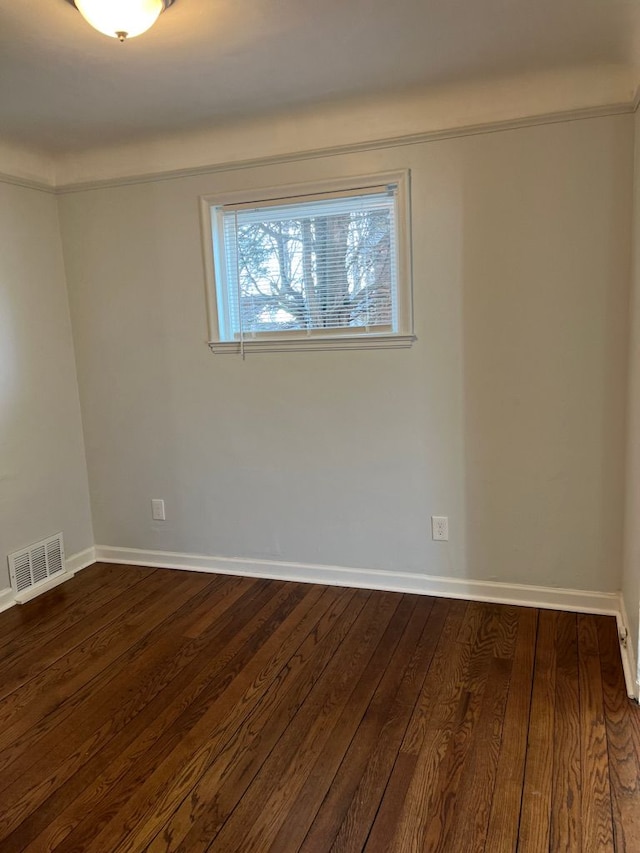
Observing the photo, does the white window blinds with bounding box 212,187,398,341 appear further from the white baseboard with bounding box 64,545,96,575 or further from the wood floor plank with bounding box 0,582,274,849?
the white baseboard with bounding box 64,545,96,575

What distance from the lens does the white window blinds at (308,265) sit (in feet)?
9.61

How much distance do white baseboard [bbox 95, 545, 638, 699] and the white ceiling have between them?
224cm

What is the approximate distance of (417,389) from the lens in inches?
115

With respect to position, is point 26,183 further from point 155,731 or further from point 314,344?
point 155,731

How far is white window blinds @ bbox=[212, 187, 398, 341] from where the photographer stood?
2.93 meters

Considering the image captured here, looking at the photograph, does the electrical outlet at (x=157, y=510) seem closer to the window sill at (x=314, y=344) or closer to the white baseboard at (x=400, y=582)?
the white baseboard at (x=400, y=582)

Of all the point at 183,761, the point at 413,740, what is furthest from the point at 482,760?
the point at 183,761

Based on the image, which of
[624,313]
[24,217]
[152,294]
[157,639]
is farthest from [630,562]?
[24,217]

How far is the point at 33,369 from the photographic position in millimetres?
3287

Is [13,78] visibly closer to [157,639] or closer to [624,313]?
[157,639]

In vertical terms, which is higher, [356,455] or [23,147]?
[23,147]

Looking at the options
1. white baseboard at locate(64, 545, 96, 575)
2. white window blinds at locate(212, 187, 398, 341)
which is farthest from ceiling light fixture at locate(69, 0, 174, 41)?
white baseboard at locate(64, 545, 96, 575)

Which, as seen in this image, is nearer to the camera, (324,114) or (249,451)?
(324,114)

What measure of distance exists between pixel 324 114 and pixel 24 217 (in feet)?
5.44
